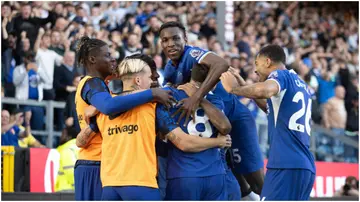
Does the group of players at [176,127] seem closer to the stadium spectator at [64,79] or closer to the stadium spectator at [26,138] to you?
the stadium spectator at [26,138]

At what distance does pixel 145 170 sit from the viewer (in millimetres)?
5641

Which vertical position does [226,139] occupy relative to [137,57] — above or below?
below

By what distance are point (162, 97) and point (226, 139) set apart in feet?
2.15

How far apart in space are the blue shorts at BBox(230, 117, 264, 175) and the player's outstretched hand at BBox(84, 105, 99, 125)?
6.65 ft

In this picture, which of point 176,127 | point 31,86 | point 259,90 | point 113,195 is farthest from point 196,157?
point 31,86

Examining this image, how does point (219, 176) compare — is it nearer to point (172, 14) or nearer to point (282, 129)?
point (282, 129)

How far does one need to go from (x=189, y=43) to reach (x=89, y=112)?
30.1 ft

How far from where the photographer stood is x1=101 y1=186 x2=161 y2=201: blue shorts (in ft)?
18.4

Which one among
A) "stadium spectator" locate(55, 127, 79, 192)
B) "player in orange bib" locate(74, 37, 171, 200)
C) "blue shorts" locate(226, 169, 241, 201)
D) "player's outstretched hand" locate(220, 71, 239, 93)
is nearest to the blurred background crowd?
"stadium spectator" locate(55, 127, 79, 192)

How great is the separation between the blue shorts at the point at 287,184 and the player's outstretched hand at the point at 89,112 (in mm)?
1599

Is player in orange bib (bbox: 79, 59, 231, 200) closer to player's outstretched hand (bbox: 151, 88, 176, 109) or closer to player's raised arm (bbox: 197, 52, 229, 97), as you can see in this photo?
player's outstretched hand (bbox: 151, 88, 176, 109)

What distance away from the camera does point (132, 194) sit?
18.4 feet

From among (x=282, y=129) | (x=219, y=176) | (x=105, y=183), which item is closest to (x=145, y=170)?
(x=105, y=183)

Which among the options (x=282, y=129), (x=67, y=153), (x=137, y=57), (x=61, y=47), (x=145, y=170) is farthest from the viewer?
(x=61, y=47)
